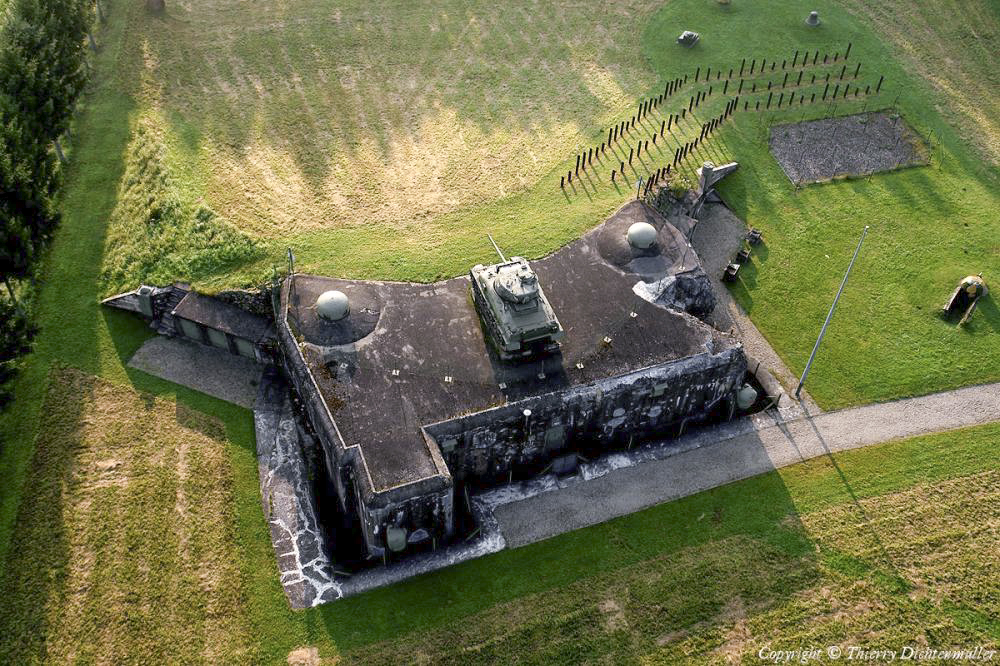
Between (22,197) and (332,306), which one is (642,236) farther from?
(22,197)

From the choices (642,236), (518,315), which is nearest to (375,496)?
(518,315)

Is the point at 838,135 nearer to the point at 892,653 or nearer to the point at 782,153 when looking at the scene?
the point at 782,153

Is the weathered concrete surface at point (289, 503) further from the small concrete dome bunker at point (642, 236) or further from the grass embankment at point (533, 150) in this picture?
the small concrete dome bunker at point (642, 236)

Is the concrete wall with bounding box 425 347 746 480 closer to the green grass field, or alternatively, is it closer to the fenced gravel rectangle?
the green grass field

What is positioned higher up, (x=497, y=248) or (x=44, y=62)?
(x=44, y=62)

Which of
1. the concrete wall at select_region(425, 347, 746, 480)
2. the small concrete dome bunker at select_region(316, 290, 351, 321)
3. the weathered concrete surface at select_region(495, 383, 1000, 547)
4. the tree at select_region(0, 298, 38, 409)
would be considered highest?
the tree at select_region(0, 298, 38, 409)

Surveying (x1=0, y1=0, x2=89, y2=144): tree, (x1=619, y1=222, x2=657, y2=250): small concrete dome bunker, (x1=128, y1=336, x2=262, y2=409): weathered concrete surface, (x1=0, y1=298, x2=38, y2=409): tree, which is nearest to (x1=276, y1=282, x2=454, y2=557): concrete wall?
(x1=128, y1=336, x2=262, y2=409): weathered concrete surface
